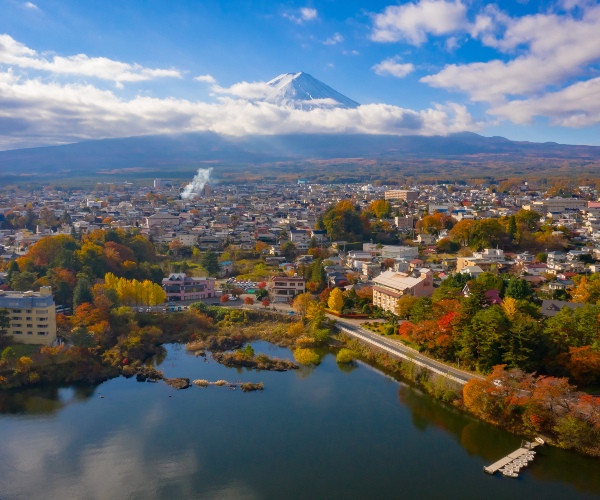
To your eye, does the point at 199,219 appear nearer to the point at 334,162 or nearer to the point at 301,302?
the point at 301,302

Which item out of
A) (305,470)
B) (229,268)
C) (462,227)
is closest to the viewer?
(305,470)

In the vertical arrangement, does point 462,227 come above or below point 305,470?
above

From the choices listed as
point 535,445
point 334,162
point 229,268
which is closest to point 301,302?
point 229,268

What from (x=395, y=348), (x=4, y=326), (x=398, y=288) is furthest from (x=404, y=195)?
(x=4, y=326)

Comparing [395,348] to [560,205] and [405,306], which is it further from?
[560,205]

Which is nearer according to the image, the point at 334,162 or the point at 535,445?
the point at 535,445

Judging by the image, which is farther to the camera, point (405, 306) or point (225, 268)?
point (225, 268)

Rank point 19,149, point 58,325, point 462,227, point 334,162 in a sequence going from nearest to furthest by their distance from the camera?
point 58,325, point 462,227, point 334,162, point 19,149
